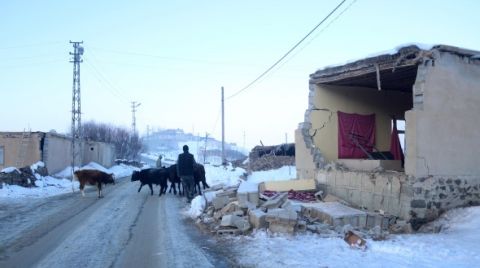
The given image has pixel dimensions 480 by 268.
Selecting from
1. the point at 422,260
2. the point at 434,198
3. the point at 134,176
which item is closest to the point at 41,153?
the point at 134,176

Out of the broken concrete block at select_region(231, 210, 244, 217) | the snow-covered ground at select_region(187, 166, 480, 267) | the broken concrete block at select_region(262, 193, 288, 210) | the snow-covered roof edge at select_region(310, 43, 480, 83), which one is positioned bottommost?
the snow-covered ground at select_region(187, 166, 480, 267)

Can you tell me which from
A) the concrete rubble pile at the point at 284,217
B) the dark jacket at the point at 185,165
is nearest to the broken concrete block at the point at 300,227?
the concrete rubble pile at the point at 284,217

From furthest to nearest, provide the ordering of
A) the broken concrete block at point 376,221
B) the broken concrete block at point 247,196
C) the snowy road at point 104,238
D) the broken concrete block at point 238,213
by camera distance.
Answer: the broken concrete block at point 247,196
the broken concrete block at point 238,213
the broken concrete block at point 376,221
the snowy road at point 104,238

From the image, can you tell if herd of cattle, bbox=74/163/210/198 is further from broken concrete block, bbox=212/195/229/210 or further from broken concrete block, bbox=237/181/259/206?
broken concrete block, bbox=237/181/259/206

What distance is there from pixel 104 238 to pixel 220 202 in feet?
12.7

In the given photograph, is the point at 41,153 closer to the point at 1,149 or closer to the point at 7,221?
the point at 1,149

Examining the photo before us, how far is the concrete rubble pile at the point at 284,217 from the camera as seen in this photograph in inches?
423

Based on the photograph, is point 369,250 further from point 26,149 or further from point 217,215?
point 26,149

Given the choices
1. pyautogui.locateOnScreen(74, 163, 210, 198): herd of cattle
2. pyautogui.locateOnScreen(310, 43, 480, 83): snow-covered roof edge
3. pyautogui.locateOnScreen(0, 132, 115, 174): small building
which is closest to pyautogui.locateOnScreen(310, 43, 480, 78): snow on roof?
pyautogui.locateOnScreen(310, 43, 480, 83): snow-covered roof edge

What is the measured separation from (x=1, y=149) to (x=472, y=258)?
34058 mm

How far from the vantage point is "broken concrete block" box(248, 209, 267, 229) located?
11.0m

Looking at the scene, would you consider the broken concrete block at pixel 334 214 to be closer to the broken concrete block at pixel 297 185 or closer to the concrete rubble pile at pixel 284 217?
the concrete rubble pile at pixel 284 217

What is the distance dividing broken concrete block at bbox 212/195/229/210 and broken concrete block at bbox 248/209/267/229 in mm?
2089

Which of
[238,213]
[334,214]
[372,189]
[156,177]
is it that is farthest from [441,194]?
[156,177]
